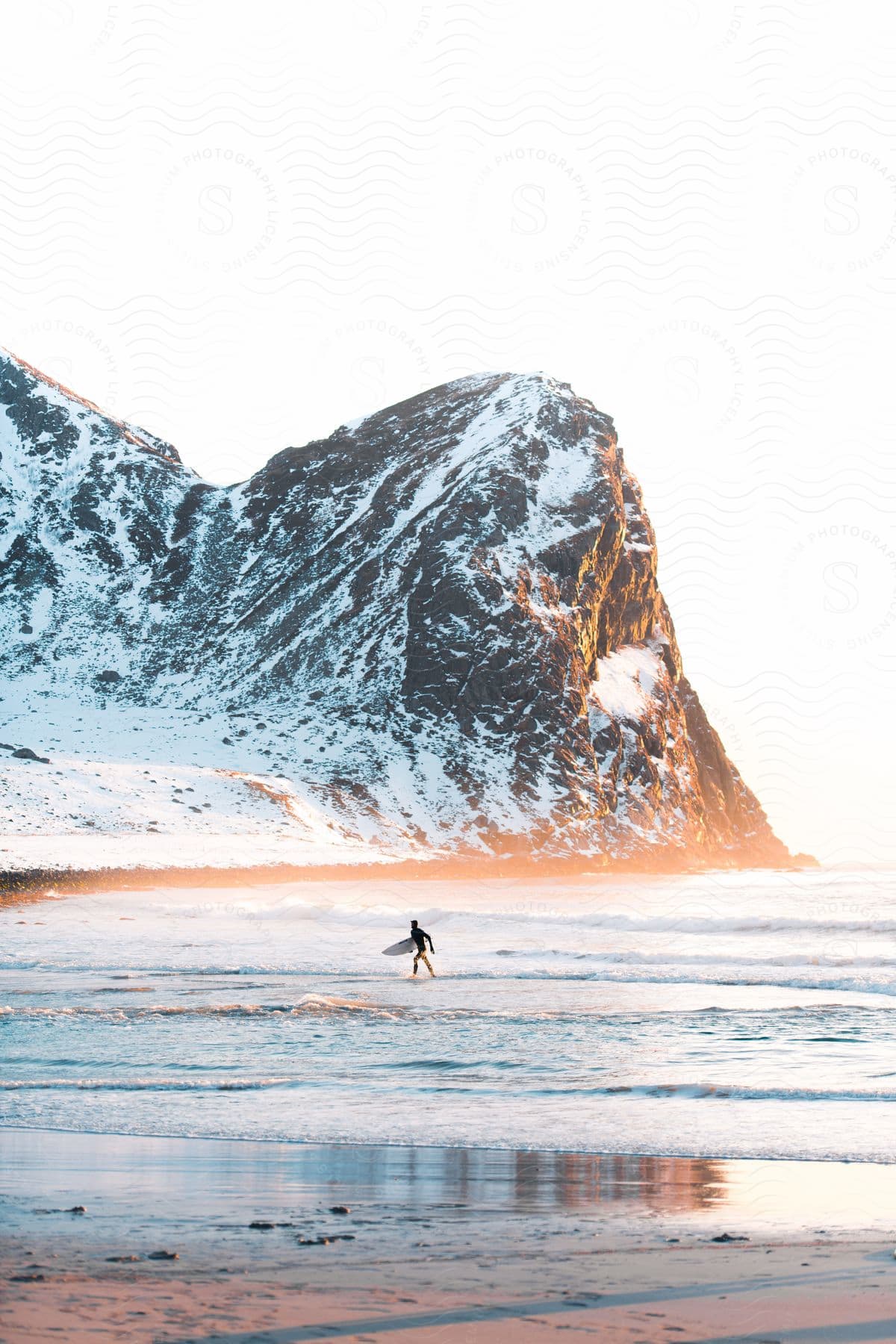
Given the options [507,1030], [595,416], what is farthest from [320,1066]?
[595,416]

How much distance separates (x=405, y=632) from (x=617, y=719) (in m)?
27.2

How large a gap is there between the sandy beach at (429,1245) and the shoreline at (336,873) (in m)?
41.8

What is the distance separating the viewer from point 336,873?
246ft

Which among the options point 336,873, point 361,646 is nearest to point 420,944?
point 336,873

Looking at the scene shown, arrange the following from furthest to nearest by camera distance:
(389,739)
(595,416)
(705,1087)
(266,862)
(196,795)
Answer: (595,416), (389,739), (196,795), (266,862), (705,1087)

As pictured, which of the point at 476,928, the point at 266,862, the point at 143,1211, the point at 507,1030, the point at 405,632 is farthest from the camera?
the point at 405,632

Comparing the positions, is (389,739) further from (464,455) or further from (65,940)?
(65,940)

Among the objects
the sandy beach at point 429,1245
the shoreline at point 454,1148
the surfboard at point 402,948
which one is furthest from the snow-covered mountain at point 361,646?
the sandy beach at point 429,1245

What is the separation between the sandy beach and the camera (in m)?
6.43

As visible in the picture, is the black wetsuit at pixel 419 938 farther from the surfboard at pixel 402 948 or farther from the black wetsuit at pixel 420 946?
the surfboard at pixel 402 948

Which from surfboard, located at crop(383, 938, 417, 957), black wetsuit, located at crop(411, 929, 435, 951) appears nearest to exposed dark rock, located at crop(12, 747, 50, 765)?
surfboard, located at crop(383, 938, 417, 957)

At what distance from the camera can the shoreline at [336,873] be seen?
5562cm

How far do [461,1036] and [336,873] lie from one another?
56.7 metres

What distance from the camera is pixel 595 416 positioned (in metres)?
151
